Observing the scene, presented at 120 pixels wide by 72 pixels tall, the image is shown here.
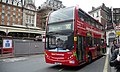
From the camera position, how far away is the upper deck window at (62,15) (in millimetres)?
11030

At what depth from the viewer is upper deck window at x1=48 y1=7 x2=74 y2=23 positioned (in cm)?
1103

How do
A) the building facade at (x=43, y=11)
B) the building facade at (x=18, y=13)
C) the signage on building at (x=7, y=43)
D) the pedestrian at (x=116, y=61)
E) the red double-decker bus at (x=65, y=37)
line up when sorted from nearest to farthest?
the pedestrian at (x=116, y=61) < the red double-decker bus at (x=65, y=37) < the signage on building at (x=7, y=43) < the building facade at (x=18, y=13) < the building facade at (x=43, y=11)

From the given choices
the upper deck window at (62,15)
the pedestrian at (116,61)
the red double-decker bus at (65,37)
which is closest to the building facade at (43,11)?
the upper deck window at (62,15)

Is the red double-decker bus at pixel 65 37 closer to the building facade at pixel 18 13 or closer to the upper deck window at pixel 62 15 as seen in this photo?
the upper deck window at pixel 62 15

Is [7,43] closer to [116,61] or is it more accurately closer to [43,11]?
[116,61]

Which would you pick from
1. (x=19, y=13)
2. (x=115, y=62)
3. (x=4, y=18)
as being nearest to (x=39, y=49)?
(x=115, y=62)

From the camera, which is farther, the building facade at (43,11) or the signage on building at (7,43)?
the building facade at (43,11)

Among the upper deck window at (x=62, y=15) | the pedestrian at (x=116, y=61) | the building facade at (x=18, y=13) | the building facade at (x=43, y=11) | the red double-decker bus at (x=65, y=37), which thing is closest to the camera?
the pedestrian at (x=116, y=61)

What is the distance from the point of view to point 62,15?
11328 millimetres

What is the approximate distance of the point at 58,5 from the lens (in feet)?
298

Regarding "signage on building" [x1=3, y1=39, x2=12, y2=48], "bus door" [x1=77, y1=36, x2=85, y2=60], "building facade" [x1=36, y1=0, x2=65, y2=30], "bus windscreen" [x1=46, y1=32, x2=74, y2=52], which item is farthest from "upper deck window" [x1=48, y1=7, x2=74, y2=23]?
"building facade" [x1=36, y1=0, x2=65, y2=30]

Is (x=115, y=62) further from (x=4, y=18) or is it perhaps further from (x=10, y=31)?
(x=4, y=18)

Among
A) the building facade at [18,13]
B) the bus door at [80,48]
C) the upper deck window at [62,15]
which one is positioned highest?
the building facade at [18,13]

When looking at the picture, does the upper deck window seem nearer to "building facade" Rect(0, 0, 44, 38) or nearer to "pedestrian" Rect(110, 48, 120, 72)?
"pedestrian" Rect(110, 48, 120, 72)
